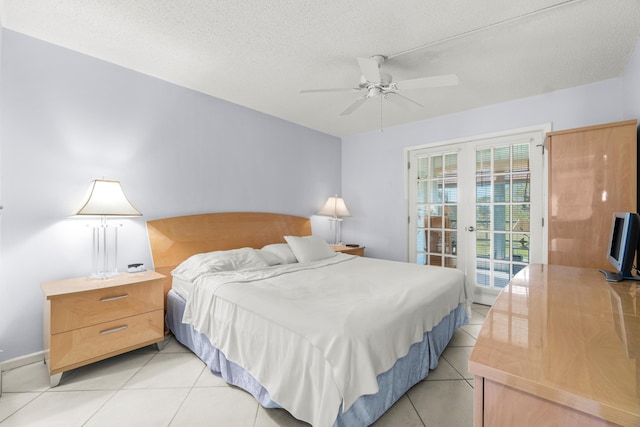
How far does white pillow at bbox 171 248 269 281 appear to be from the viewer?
8.23 ft

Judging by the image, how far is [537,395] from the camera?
0.68 m

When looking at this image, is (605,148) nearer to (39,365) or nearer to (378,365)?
(378,365)

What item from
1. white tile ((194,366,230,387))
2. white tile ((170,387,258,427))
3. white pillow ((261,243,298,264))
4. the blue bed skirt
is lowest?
white tile ((194,366,230,387))

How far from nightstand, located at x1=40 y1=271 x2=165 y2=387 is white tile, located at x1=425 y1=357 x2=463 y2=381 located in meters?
2.19

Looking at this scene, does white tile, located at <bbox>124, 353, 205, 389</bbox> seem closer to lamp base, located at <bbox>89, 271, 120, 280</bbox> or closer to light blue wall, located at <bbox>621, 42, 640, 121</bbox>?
lamp base, located at <bbox>89, 271, 120, 280</bbox>

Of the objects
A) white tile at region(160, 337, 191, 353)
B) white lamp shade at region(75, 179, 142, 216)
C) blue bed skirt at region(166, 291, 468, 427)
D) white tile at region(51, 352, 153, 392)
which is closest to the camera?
blue bed skirt at region(166, 291, 468, 427)

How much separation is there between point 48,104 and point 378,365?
3.07m

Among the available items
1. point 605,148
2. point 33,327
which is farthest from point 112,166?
point 605,148

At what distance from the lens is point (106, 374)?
2100 mm

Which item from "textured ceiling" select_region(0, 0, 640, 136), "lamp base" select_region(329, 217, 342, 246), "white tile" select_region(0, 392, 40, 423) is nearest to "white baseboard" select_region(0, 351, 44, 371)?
"white tile" select_region(0, 392, 40, 423)

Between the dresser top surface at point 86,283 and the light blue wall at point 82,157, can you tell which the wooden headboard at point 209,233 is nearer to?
the light blue wall at point 82,157

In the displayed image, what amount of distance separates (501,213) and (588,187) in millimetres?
1131

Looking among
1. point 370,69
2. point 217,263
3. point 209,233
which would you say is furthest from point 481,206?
point 209,233

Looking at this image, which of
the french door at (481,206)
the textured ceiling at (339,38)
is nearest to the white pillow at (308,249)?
the french door at (481,206)
